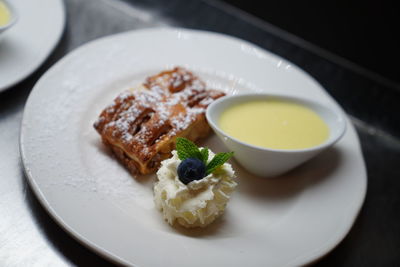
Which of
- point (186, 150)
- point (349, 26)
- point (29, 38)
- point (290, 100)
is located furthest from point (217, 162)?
point (349, 26)

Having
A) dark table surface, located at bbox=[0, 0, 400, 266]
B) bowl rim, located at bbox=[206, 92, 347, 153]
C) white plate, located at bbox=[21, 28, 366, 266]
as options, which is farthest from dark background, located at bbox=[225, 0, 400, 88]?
bowl rim, located at bbox=[206, 92, 347, 153]

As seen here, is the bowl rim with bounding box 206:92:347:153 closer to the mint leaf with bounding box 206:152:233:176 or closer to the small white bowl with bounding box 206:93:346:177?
the small white bowl with bounding box 206:93:346:177

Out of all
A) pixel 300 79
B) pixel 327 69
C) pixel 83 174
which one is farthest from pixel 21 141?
pixel 327 69

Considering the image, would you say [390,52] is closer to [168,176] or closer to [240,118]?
[240,118]

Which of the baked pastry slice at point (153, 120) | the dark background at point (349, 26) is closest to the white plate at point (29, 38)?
the baked pastry slice at point (153, 120)

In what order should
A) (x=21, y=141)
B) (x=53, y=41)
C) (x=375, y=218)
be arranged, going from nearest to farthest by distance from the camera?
(x=21, y=141)
(x=375, y=218)
(x=53, y=41)

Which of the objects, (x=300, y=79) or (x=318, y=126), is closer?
(x=318, y=126)

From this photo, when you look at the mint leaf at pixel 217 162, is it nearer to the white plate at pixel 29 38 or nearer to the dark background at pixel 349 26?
the white plate at pixel 29 38
